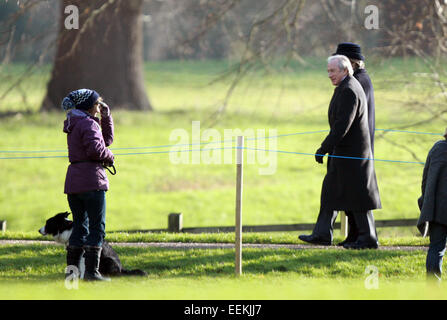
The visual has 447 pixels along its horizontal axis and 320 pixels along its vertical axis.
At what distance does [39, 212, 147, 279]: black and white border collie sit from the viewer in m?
6.54

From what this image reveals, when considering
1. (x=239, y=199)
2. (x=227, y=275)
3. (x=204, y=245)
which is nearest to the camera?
(x=239, y=199)

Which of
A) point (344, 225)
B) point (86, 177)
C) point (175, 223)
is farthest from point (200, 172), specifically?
point (86, 177)

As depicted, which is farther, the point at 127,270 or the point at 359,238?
the point at 359,238

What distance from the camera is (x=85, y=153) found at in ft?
20.4

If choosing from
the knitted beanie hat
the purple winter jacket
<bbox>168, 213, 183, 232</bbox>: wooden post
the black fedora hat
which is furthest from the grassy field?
the black fedora hat

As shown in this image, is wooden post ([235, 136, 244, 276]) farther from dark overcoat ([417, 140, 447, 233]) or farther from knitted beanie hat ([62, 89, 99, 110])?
dark overcoat ([417, 140, 447, 233])

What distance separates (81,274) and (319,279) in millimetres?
2126

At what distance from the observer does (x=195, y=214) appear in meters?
15.8

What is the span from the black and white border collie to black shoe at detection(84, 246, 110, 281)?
11cm

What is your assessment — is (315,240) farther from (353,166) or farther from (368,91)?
(368,91)

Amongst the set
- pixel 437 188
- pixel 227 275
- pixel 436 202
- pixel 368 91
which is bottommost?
pixel 227 275

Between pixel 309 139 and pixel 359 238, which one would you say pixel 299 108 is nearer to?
pixel 309 139

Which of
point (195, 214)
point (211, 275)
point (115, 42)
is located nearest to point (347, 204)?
point (211, 275)

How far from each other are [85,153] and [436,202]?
294 cm
